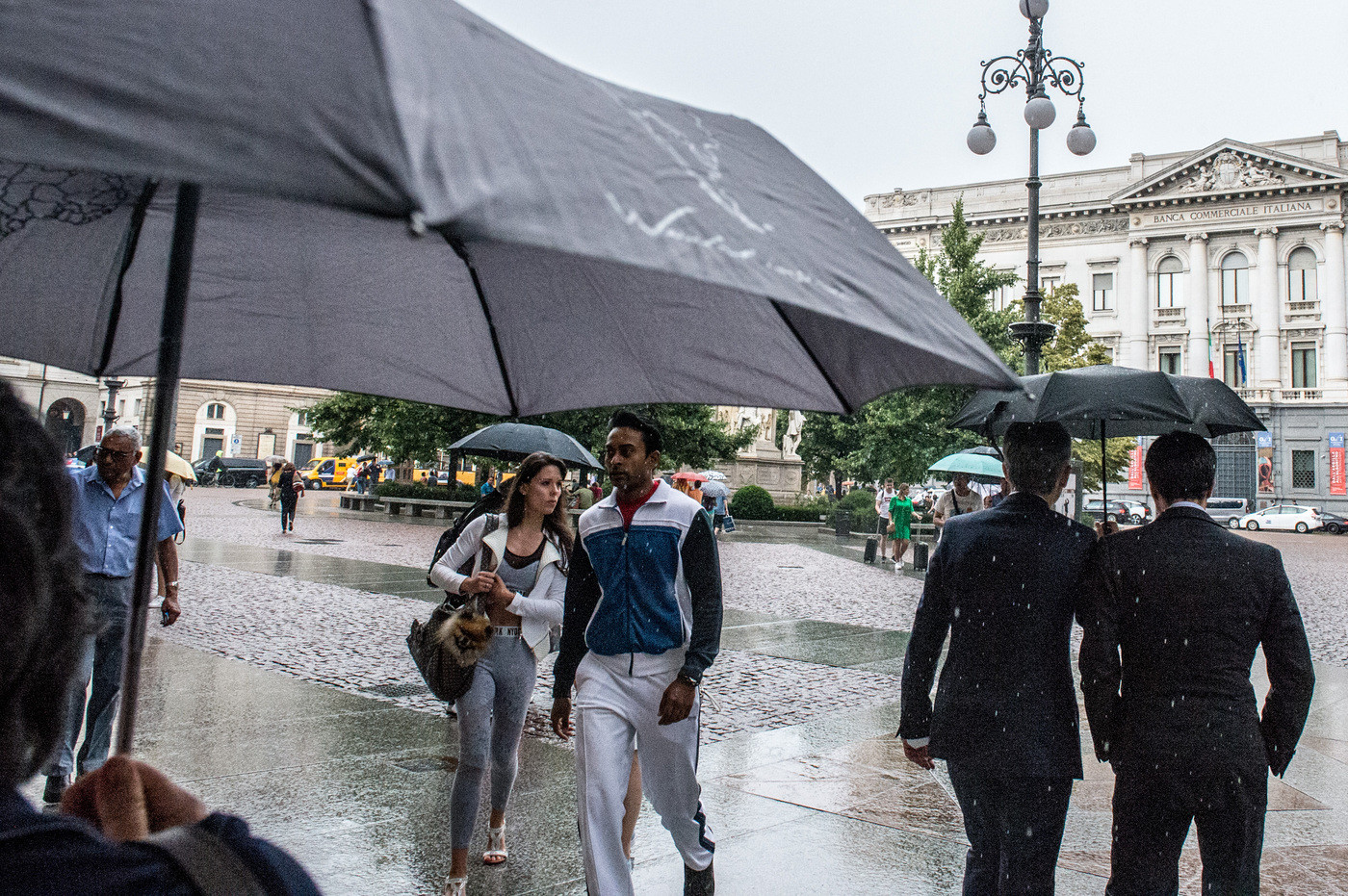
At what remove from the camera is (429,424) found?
3094 cm

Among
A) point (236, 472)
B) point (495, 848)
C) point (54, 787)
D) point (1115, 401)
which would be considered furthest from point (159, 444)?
point (236, 472)

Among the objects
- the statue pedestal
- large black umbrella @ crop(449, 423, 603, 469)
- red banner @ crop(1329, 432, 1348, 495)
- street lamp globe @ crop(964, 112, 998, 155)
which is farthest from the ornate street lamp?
red banner @ crop(1329, 432, 1348, 495)

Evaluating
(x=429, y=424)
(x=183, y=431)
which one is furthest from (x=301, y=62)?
(x=183, y=431)

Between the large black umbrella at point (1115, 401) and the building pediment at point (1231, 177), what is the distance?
58.0 m

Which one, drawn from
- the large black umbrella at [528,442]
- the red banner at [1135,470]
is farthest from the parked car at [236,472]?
the large black umbrella at [528,442]

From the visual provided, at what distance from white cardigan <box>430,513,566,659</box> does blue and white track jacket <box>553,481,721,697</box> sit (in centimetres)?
49

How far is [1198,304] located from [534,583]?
6036 centimetres

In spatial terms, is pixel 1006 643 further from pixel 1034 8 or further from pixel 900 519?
pixel 900 519

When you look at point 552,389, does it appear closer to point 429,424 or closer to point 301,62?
point 301,62

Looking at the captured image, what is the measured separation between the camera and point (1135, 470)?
188ft

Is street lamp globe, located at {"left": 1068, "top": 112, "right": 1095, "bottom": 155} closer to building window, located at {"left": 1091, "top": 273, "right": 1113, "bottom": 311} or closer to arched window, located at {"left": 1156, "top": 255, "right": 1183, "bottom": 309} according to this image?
arched window, located at {"left": 1156, "top": 255, "right": 1183, "bottom": 309}

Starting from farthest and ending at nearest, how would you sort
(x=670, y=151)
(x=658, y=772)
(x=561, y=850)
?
(x=561, y=850) → (x=658, y=772) → (x=670, y=151)

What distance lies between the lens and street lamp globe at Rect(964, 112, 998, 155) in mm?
14289

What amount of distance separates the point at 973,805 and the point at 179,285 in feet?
8.62
